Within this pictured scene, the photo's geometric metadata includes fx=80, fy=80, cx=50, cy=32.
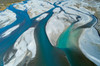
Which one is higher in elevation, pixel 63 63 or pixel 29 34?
pixel 29 34

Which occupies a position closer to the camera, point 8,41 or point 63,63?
point 63,63

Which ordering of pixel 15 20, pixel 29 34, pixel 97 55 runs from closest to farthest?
pixel 97 55, pixel 29 34, pixel 15 20

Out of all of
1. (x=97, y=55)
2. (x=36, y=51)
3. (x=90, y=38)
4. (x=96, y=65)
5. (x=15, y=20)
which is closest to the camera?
(x=96, y=65)

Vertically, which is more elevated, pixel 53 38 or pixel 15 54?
pixel 15 54

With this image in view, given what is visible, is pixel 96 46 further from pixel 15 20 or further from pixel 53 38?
pixel 15 20

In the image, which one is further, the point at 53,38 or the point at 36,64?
the point at 53,38

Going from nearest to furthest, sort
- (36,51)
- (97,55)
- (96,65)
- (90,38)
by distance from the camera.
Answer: (96,65) → (97,55) → (36,51) → (90,38)

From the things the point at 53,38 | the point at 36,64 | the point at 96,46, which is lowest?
the point at 96,46

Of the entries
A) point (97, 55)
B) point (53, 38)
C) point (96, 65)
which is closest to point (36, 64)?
point (53, 38)

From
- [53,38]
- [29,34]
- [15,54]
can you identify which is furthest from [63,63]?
[29,34]

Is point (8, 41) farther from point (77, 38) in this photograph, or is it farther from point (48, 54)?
point (77, 38)
